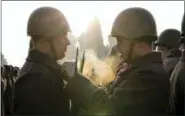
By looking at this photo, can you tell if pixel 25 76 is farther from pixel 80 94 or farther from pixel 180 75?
pixel 180 75

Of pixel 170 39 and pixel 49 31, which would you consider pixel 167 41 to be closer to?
pixel 170 39

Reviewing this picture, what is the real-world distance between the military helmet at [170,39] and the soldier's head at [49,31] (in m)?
6.94

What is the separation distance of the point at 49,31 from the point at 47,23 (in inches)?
4.6

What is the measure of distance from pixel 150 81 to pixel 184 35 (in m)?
1.96

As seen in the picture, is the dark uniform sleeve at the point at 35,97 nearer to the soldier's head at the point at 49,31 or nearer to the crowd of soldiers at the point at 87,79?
the crowd of soldiers at the point at 87,79

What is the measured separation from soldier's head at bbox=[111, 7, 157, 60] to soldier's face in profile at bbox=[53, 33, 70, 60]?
0.67 metres

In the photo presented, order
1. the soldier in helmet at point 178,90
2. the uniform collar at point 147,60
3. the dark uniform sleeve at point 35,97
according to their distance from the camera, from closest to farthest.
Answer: the dark uniform sleeve at point 35,97 < the uniform collar at point 147,60 < the soldier in helmet at point 178,90

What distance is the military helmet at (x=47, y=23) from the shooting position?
5.99m

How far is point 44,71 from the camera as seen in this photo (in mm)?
5828

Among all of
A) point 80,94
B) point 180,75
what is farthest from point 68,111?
point 180,75

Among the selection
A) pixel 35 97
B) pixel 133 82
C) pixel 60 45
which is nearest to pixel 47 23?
pixel 60 45

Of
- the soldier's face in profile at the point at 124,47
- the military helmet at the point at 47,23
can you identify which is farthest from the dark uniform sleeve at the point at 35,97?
the soldier's face in profile at the point at 124,47

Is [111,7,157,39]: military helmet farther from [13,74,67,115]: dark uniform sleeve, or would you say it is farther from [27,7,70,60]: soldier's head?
[13,74,67,115]: dark uniform sleeve

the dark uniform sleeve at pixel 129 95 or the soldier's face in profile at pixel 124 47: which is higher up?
the soldier's face in profile at pixel 124 47
